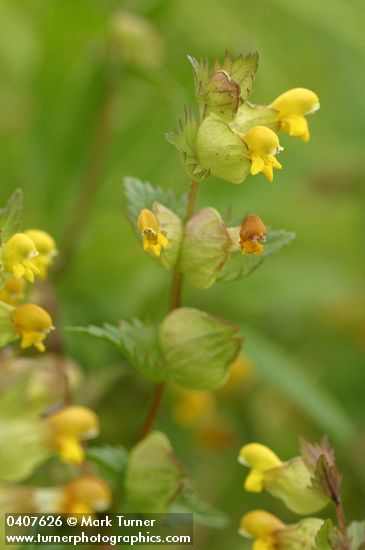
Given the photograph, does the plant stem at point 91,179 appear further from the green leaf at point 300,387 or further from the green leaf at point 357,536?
the green leaf at point 357,536

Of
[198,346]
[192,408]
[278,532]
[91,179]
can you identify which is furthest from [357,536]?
[91,179]

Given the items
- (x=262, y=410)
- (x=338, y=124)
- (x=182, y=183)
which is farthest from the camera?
(x=338, y=124)

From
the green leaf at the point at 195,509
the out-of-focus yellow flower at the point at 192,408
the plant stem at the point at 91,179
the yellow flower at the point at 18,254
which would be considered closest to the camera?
the yellow flower at the point at 18,254

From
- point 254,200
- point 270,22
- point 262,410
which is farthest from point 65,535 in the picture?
point 270,22

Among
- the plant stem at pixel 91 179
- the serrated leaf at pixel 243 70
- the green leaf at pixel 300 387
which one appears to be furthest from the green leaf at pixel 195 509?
the plant stem at pixel 91 179

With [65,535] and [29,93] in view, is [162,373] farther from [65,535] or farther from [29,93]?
[29,93]

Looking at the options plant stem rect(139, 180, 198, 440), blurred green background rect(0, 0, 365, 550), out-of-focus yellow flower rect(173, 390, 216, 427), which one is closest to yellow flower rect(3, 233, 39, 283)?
plant stem rect(139, 180, 198, 440)
